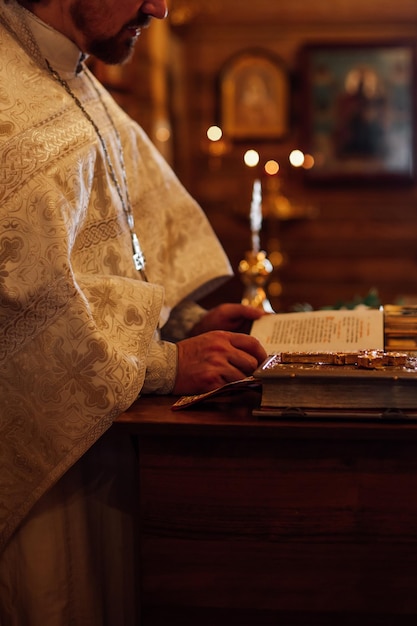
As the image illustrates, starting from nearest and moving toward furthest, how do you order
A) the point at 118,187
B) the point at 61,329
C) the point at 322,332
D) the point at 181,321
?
1. the point at 61,329
2. the point at 322,332
3. the point at 118,187
4. the point at 181,321

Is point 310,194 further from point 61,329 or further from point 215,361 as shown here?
point 61,329

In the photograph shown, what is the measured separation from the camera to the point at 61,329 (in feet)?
4.56

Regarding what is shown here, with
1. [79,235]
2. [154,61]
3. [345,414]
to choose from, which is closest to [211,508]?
[345,414]

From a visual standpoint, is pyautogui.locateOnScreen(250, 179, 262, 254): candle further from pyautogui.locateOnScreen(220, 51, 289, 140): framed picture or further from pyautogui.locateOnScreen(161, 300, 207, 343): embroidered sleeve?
pyautogui.locateOnScreen(220, 51, 289, 140): framed picture

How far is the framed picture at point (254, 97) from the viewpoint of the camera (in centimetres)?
597

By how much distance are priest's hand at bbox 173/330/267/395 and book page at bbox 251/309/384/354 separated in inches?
4.7

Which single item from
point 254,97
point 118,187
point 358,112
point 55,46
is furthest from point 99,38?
point 358,112

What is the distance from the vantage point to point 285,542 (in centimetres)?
134

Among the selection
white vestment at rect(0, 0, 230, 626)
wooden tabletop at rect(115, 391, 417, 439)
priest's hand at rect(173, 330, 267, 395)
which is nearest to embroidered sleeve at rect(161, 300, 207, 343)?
white vestment at rect(0, 0, 230, 626)

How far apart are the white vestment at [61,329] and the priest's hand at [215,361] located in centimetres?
3

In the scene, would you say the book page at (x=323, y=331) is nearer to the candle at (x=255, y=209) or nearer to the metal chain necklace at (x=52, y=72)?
the metal chain necklace at (x=52, y=72)

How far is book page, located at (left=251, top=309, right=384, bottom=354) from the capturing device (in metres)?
1.58

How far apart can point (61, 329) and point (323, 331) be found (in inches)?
20.5

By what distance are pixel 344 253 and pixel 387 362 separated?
16.3 ft
